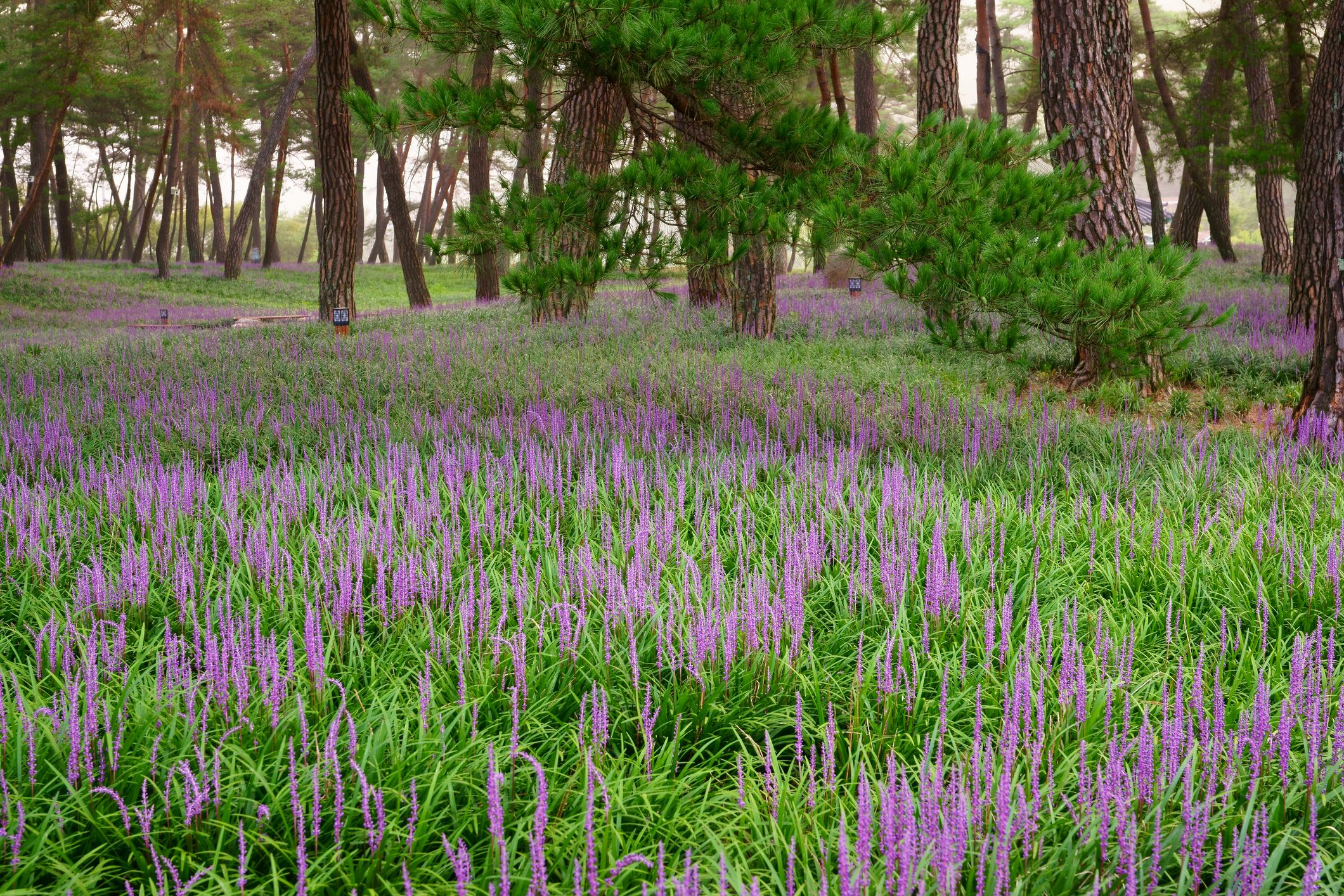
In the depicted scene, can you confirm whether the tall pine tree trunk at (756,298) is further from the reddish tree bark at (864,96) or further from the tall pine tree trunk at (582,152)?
the reddish tree bark at (864,96)

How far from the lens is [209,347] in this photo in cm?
944

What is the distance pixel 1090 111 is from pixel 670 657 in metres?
7.15

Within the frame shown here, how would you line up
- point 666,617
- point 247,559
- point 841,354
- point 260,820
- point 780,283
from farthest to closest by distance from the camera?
point 780,283
point 841,354
point 247,559
point 666,617
point 260,820

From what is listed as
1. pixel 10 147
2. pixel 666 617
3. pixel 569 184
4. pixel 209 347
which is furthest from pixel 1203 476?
pixel 10 147

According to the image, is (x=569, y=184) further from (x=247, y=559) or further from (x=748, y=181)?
(x=247, y=559)

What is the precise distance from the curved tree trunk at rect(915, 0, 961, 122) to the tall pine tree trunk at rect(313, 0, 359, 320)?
7.64 meters

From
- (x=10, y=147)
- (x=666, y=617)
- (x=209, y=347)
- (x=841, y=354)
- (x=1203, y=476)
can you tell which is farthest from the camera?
(x=10, y=147)

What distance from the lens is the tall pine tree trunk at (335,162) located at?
11617 mm

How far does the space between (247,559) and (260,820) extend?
5.06 ft

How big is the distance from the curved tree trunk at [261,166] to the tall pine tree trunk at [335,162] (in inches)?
448

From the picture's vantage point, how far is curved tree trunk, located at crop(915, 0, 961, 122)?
12.3 meters

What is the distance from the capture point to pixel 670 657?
2.57 meters

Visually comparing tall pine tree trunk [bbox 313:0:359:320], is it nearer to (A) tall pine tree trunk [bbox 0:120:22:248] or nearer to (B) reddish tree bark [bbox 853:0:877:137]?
(B) reddish tree bark [bbox 853:0:877:137]

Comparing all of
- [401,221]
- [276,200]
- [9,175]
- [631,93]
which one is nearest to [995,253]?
[631,93]
